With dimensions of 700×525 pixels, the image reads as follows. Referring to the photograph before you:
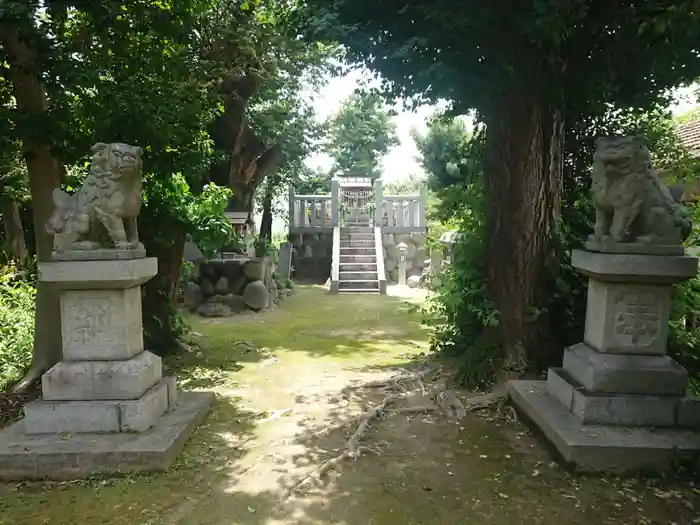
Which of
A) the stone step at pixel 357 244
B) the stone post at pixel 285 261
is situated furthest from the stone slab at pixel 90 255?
the stone step at pixel 357 244

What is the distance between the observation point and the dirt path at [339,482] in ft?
9.16

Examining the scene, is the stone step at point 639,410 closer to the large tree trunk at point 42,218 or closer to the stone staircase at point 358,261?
the large tree trunk at point 42,218

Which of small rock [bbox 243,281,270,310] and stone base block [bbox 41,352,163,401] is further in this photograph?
small rock [bbox 243,281,270,310]

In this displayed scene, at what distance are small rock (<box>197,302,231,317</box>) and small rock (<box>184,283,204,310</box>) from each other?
217 millimetres

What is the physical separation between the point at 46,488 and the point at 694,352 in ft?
16.8

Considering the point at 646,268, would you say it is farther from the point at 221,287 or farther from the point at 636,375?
the point at 221,287

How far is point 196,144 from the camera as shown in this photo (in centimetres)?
535

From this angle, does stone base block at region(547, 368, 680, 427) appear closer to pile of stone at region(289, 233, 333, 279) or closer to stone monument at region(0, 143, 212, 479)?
stone monument at region(0, 143, 212, 479)

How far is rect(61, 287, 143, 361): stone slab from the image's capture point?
357cm

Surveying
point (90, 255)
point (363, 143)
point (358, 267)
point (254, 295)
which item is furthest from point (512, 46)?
point (363, 143)

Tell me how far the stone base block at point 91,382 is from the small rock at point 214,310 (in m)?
5.43

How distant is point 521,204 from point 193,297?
6.45m

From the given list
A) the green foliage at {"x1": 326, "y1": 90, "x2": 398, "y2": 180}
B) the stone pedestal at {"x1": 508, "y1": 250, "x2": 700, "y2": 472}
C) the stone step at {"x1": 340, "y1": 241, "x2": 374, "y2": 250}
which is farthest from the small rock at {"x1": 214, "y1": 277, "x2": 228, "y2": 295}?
the green foliage at {"x1": 326, "y1": 90, "x2": 398, "y2": 180}

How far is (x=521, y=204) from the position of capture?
4.68 m
